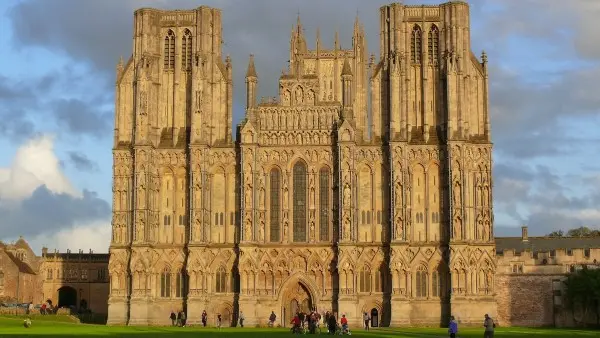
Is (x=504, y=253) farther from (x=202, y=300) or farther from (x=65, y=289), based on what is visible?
(x=65, y=289)

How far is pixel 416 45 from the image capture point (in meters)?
86.4

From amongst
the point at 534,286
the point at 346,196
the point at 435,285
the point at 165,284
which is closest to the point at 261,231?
the point at 346,196

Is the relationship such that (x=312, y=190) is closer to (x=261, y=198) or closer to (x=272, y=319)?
(x=261, y=198)

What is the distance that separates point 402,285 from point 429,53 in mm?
19946

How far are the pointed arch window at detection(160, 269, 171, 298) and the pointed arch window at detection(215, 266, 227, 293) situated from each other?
12.9ft

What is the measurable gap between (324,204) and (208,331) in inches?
789

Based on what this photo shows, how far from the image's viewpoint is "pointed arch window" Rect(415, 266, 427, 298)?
81875 millimetres

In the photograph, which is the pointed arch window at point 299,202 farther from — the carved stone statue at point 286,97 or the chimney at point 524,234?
the chimney at point 524,234

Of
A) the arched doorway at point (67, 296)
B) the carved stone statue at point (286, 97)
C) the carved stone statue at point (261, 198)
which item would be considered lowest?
the arched doorway at point (67, 296)

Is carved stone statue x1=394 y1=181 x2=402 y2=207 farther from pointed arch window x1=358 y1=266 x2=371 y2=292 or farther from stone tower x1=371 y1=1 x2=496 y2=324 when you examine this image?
pointed arch window x1=358 y1=266 x2=371 y2=292

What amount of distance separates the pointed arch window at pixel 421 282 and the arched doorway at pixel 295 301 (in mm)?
8785

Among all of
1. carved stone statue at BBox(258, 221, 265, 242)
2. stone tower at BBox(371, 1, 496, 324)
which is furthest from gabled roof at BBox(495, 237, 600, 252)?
carved stone statue at BBox(258, 221, 265, 242)

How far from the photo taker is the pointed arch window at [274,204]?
83562 mm

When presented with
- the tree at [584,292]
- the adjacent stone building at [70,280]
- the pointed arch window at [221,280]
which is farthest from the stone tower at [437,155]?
the adjacent stone building at [70,280]
